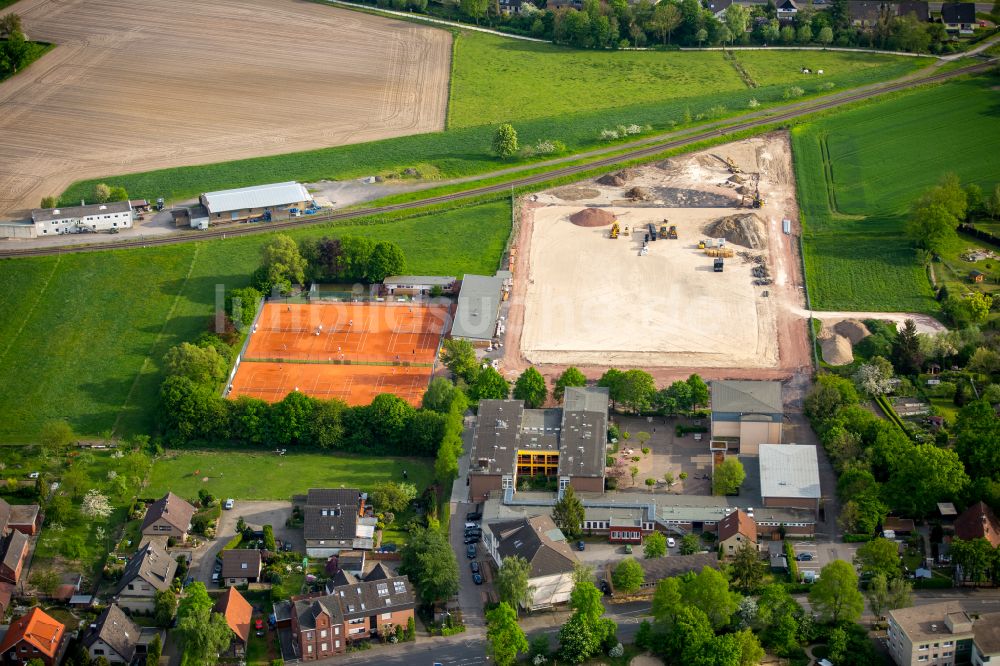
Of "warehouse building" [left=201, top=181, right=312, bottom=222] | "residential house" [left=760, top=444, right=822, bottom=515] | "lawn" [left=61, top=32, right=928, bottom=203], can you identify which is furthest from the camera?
"lawn" [left=61, top=32, right=928, bottom=203]

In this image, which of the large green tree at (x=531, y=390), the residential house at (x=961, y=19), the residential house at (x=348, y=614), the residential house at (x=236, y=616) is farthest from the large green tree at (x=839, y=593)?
the residential house at (x=961, y=19)

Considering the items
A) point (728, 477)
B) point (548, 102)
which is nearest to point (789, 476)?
point (728, 477)

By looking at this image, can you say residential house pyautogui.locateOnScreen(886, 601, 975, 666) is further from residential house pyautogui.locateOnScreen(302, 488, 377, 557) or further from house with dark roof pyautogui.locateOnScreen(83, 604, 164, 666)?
house with dark roof pyautogui.locateOnScreen(83, 604, 164, 666)

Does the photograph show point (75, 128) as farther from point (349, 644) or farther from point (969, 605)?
point (969, 605)

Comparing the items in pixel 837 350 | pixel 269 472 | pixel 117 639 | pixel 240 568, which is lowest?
pixel 117 639

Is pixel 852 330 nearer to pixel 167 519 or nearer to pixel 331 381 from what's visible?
pixel 331 381

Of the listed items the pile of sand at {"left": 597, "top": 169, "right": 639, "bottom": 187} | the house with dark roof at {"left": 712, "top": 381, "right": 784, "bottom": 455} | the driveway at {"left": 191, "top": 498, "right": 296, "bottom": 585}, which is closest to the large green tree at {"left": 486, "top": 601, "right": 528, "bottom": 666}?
the driveway at {"left": 191, "top": 498, "right": 296, "bottom": 585}
